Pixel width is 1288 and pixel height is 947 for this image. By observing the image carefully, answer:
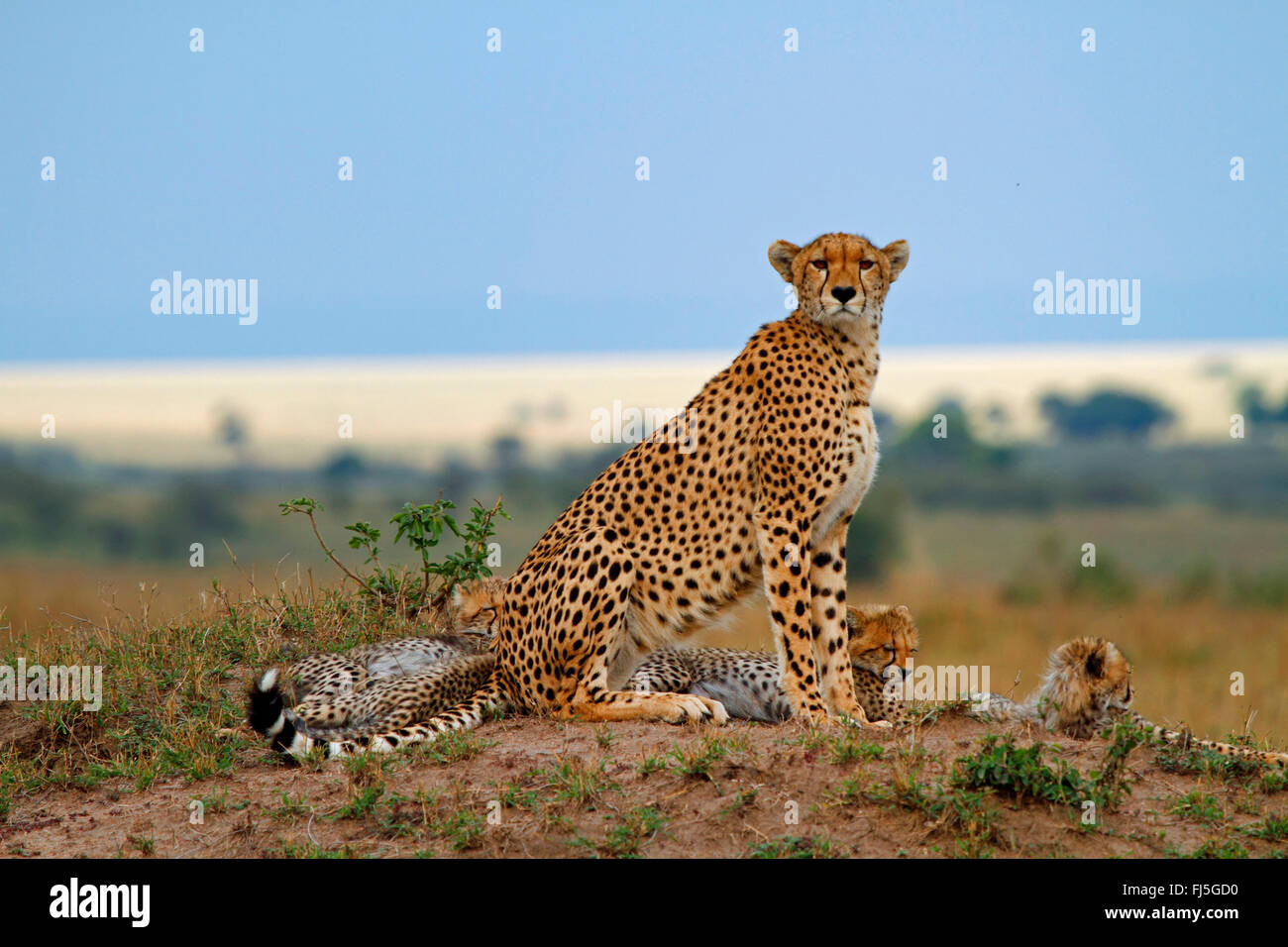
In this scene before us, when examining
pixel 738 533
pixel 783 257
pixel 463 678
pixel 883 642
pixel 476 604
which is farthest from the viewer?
pixel 476 604

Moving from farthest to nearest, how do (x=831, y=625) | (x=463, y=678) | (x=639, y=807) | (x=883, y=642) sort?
(x=883, y=642) → (x=463, y=678) → (x=831, y=625) → (x=639, y=807)

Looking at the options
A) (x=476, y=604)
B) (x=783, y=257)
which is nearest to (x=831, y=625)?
(x=783, y=257)

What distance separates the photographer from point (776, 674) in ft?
20.3

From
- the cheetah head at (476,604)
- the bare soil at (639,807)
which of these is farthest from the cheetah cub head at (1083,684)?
the cheetah head at (476,604)

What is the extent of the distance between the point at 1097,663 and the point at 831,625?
109 centimetres

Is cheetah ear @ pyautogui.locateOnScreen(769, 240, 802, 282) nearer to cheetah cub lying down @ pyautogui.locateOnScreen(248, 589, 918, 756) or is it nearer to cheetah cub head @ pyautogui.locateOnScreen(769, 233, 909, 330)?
cheetah cub head @ pyautogui.locateOnScreen(769, 233, 909, 330)

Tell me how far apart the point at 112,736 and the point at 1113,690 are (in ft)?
13.7

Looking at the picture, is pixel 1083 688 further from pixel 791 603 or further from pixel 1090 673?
pixel 791 603

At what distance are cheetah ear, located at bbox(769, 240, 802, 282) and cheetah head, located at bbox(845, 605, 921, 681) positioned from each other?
1.60m

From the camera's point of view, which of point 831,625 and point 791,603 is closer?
point 791,603

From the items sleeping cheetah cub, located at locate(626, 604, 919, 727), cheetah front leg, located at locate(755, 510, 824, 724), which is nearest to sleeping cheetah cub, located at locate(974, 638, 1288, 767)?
sleeping cheetah cub, located at locate(626, 604, 919, 727)

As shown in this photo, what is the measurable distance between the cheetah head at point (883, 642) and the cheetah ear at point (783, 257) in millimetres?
1603

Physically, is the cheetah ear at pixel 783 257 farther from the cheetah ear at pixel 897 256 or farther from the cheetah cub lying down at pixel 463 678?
the cheetah cub lying down at pixel 463 678
